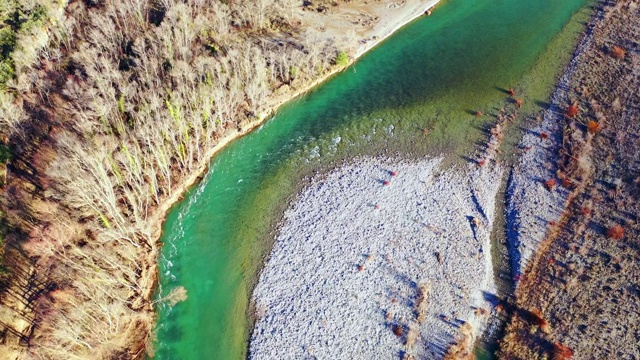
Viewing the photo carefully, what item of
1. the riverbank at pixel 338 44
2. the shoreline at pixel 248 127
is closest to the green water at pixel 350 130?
the shoreline at pixel 248 127

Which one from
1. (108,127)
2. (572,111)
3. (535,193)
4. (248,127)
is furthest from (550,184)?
(108,127)

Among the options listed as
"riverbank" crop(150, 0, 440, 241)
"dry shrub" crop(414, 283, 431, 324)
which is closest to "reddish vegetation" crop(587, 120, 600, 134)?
"dry shrub" crop(414, 283, 431, 324)

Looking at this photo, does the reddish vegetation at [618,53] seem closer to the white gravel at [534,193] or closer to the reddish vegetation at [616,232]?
the white gravel at [534,193]

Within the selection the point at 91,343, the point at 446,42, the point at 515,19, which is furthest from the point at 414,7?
the point at 91,343

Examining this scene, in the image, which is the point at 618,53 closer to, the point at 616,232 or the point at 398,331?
the point at 616,232

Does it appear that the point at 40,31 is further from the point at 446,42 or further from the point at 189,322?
the point at 446,42

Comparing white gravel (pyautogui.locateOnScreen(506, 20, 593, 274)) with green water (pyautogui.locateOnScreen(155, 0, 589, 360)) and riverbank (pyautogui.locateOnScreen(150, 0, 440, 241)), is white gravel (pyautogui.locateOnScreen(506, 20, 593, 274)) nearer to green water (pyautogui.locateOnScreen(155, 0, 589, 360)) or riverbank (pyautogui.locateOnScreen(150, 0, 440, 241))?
green water (pyautogui.locateOnScreen(155, 0, 589, 360))

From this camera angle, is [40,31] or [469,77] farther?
[469,77]
